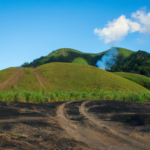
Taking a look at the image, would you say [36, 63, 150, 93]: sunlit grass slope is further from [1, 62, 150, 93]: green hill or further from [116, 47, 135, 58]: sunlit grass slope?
[116, 47, 135, 58]: sunlit grass slope

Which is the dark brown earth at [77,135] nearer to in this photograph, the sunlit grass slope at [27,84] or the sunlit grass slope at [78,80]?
the sunlit grass slope at [27,84]

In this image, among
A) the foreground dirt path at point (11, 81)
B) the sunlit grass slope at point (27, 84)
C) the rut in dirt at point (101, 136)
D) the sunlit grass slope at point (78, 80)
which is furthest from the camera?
the sunlit grass slope at point (78, 80)

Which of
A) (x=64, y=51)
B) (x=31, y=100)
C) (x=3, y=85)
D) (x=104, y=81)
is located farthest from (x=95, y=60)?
(x=31, y=100)

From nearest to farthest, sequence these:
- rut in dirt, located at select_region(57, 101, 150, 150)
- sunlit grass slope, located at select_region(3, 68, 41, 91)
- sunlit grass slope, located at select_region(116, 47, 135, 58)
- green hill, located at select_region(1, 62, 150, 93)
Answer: rut in dirt, located at select_region(57, 101, 150, 150), sunlit grass slope, located at select_region(3, 68, 41, 91), green hill, located at select_region(1, 62, 150, 93), sunlit grass slope, located at select_region(116, 47, 135, 58)

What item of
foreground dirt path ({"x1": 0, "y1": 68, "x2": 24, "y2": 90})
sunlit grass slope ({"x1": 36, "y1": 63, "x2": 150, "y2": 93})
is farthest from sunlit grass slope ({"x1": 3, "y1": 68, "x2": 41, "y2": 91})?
sunlit grass slope ({"x1": 36, "y1": 63, "x2": 150, "y2": 93})

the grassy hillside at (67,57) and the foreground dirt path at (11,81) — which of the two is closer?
the foreground dirt path at (11,81)

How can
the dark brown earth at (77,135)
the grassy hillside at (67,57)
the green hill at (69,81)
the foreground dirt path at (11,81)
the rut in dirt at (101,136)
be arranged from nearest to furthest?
the dark brown earth at (77,135), the rut in dirt at (101,136), the foreground dirt path at (11,81), the green hill at (69,81), the grassy hillside at (67,57)

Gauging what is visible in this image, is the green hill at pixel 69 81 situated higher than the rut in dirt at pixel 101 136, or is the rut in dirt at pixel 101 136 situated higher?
the green hill at pixel 69 81

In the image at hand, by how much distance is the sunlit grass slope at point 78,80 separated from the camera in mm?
18797

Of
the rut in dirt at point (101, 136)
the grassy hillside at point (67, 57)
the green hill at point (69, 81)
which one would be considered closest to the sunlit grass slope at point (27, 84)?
the green hill at point (69, 81)

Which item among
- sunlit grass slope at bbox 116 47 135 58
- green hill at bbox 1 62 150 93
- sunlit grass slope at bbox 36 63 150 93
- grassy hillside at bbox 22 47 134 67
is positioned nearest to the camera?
green hill at bbox 1 62 150 93

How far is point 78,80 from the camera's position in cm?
2045

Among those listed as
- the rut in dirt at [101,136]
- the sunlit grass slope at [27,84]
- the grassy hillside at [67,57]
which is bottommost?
the rut in dirt at [101,136]

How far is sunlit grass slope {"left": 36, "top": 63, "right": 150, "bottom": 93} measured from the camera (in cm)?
1880
